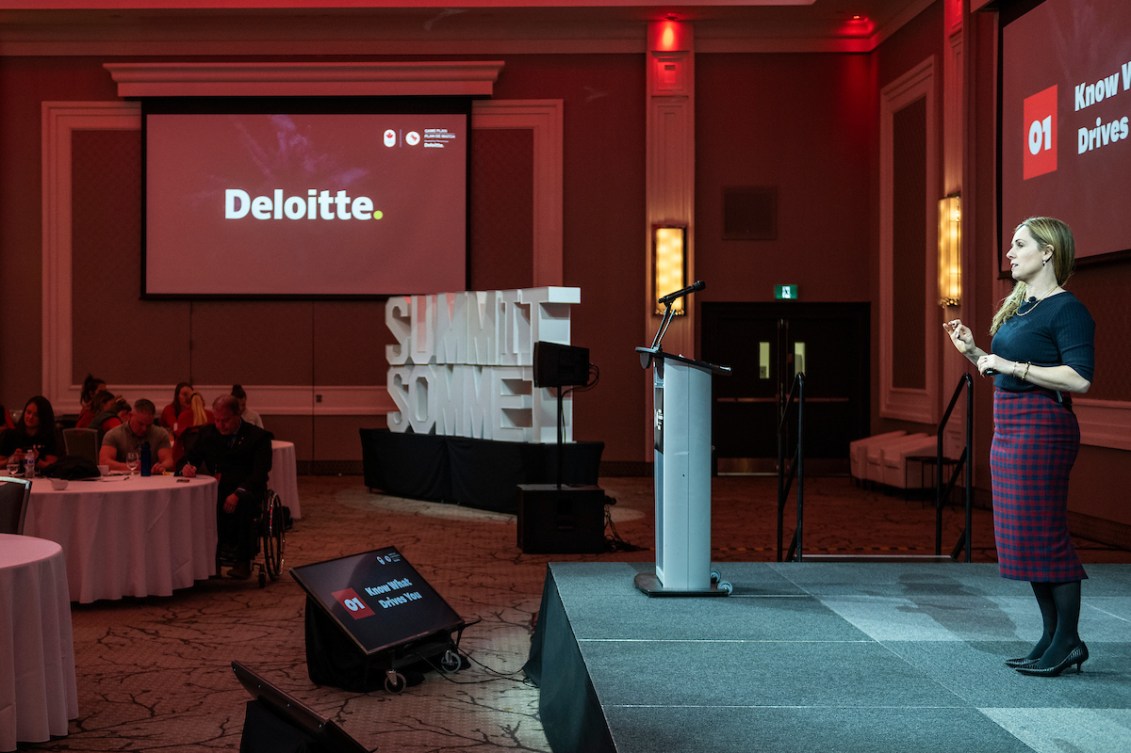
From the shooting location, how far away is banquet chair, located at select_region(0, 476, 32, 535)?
473 cm

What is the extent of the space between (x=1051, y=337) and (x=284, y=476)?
270 inches

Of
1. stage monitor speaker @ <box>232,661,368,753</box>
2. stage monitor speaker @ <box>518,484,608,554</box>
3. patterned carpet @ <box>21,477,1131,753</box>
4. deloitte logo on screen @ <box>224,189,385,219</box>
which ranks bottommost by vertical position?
patterned carpet @ <box>21,477,1131,753</box>

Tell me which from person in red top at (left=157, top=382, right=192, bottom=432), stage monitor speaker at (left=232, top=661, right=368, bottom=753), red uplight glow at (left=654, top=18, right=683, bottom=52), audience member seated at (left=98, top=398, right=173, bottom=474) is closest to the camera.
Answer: stage monitor speaker at (left=232, top=661, right=368, bottom=753)

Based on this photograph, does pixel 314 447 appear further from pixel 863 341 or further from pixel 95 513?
pixel 95 513

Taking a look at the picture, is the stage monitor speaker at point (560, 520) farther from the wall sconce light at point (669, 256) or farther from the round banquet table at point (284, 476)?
the wall sconce light at point (669, 256)

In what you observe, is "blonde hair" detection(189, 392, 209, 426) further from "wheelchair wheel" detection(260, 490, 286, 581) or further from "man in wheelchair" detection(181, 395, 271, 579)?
"wheelchair wheel" detection(260, 490, 286, 581)

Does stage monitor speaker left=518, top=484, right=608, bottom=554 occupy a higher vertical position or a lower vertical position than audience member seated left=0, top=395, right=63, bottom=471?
lower

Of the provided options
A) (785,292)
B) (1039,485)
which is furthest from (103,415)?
(785,292)

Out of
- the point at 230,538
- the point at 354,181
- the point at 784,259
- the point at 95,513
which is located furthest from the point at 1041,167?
the point at 354,181

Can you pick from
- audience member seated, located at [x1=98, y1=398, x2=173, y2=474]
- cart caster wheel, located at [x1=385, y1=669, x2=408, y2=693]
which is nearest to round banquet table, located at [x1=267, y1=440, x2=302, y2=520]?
audience member seated, located at [x1=98, y1=398, x2=173, y2=474]

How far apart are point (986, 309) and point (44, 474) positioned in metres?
7.72

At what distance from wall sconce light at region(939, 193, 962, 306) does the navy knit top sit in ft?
24.7

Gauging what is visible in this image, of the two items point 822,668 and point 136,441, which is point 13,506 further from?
point 822,668

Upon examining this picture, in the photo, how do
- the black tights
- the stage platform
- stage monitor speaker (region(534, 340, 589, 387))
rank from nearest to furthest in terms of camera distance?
the stage platform < the black tights < stage monitor speaker (region(534, 340, 589, 387))
